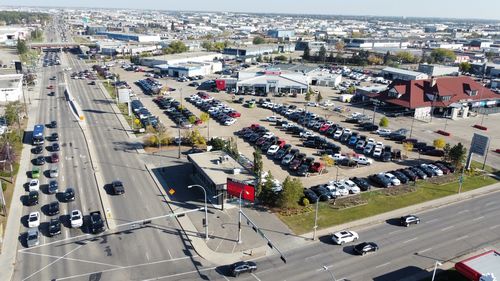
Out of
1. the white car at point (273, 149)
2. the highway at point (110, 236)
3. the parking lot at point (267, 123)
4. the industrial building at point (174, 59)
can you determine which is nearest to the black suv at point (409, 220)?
the parking lot at point (267, 123)

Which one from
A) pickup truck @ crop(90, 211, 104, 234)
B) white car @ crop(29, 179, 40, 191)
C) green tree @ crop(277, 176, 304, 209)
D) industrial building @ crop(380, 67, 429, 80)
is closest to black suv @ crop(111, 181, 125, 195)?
pickup truck @ crop(90, 211, 104, 234)

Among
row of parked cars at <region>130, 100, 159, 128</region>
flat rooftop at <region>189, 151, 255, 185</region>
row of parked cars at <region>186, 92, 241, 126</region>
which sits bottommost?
row of parked cars at <region>130, 100, 159, 128</region>

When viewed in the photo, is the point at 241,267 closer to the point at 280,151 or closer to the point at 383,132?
the point at 280,151

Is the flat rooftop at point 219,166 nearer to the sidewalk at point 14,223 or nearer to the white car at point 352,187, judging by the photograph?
the white car at point 352,187

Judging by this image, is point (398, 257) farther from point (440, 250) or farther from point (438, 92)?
point (438, 92)

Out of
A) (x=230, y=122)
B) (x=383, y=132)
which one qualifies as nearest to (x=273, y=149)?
(x=230, y=122)

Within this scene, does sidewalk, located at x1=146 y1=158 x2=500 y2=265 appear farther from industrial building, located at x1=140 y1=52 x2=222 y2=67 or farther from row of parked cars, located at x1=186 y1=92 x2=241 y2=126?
industrial building, located at x1=140 y1=52 x2=222 y2=67
